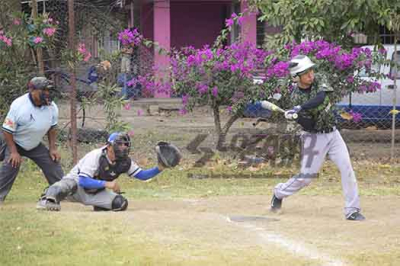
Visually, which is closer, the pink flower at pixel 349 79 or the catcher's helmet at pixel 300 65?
the catcher's helmet at pixel 300 65

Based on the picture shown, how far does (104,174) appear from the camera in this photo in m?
8.01

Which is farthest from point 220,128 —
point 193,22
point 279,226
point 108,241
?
point 193,22

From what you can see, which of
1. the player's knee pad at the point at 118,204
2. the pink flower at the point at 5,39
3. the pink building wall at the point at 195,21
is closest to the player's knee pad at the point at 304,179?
the player's knee pad at the point at 118,204

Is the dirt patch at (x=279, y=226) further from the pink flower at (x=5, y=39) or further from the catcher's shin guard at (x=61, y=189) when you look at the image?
the pink flower at (x=5, y=39)

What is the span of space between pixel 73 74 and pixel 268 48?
11.0 feet

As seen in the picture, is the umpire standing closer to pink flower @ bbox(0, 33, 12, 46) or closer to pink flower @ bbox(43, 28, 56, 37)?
pink flower @ bbox(43, 28, 56, 37)

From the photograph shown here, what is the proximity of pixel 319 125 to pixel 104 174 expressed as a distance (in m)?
2.28

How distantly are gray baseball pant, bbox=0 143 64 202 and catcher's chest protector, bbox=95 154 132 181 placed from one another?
0.95 meters

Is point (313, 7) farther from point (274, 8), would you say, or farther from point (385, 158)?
point (385, 158)

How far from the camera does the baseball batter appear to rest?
7.82m

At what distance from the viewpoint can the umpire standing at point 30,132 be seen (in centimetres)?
829

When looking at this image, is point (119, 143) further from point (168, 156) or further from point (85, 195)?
point (85, 195)

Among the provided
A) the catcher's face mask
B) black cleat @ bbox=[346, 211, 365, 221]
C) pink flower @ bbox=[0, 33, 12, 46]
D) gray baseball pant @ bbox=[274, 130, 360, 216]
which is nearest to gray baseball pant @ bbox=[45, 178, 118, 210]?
the catcher's face mask

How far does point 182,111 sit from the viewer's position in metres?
12.6
